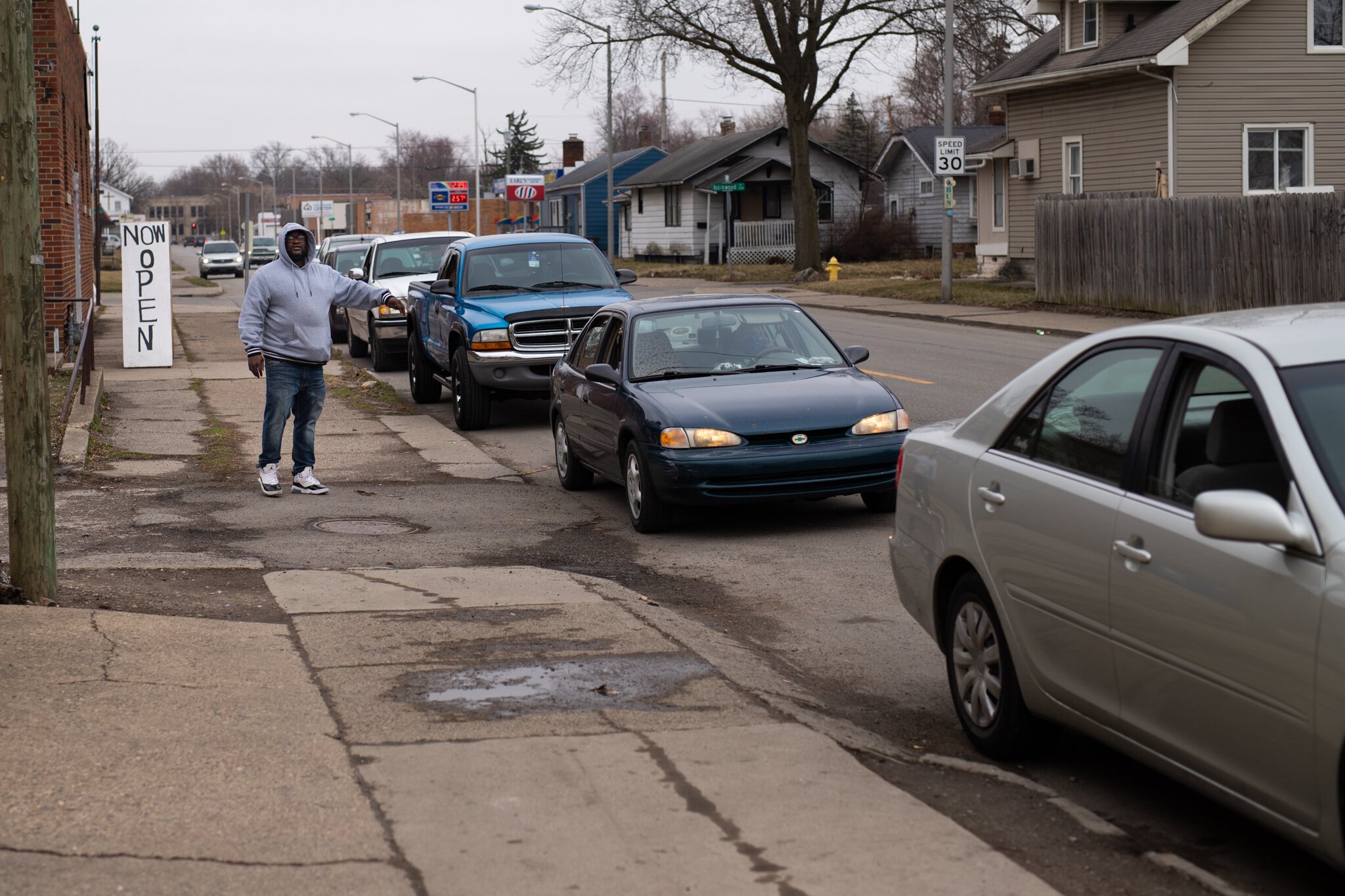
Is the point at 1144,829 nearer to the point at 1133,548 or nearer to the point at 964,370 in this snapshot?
the point at 1133,548

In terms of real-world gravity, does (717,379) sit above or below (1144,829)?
above

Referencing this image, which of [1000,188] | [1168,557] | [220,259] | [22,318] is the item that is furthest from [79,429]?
[220,259]

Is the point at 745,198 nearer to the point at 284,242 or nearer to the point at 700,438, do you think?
the point at 284,242

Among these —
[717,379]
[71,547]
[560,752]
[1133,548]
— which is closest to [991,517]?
[1133,548]

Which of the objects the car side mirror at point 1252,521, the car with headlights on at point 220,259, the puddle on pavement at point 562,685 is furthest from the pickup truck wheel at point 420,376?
the car with headlights on at point 220,259

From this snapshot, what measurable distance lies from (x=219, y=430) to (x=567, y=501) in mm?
5374

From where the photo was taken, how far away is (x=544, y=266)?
16.2 meters

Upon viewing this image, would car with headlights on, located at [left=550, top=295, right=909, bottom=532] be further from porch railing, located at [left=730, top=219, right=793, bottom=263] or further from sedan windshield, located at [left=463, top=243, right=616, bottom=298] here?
porch railing, located at [left=730, top=219, right=793, bottom=263]

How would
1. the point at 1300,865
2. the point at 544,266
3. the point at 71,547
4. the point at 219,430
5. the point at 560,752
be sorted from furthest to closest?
1. the point at 544,266
2. the point at 219,430
3. the point at 71,547
4. the point at 560,752
5. the point at 1300,865

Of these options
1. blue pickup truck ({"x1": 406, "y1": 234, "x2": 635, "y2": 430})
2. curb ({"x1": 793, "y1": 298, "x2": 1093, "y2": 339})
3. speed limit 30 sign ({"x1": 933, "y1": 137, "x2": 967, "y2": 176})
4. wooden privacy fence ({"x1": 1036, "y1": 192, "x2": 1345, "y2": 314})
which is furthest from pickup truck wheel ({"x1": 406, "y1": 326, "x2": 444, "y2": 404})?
speed limit 30 sign ({"x1": 933, "y1": 137, "x2": 967, "y2": 176})

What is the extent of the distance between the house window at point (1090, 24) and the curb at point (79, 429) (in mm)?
24284

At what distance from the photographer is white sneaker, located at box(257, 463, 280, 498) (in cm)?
1123

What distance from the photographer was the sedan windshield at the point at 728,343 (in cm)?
1044

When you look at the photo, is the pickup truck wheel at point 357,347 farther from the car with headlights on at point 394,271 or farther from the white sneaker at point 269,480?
the white sneaker at point 269,480
